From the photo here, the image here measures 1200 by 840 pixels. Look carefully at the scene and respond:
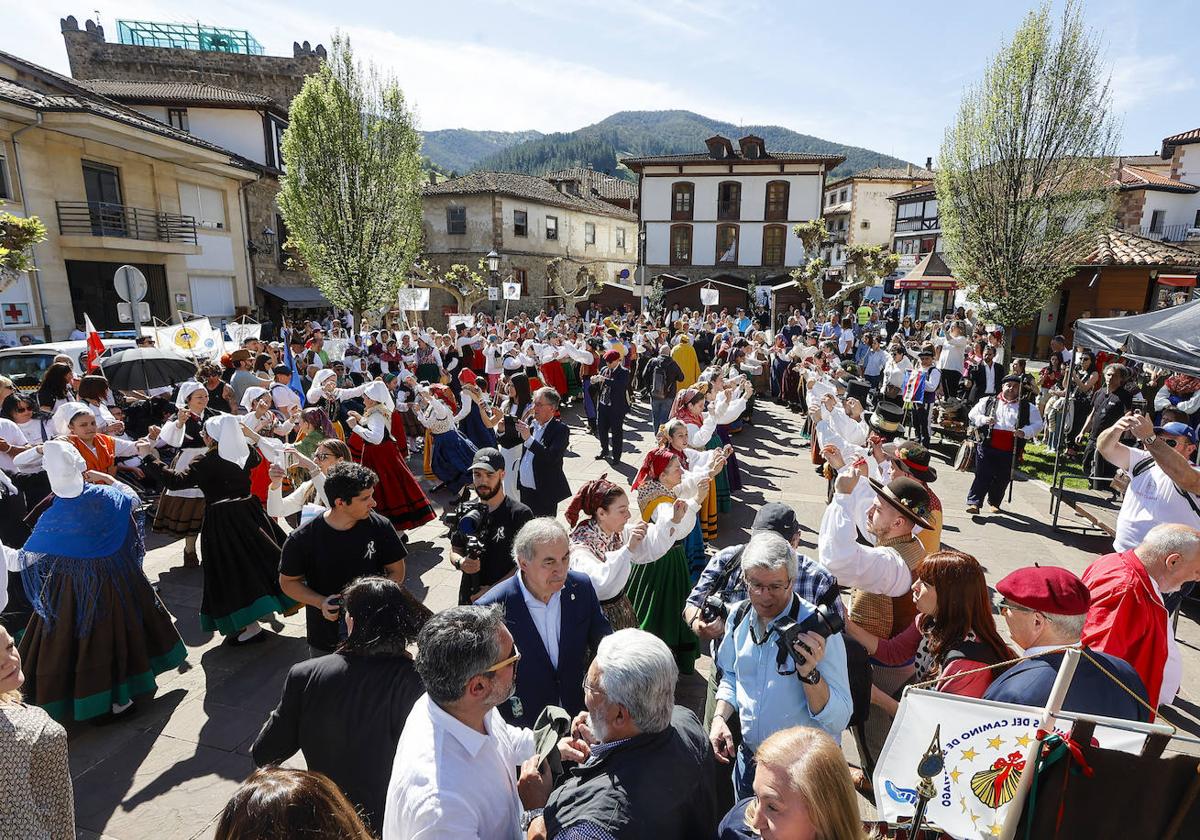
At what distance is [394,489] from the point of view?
6.66 meters

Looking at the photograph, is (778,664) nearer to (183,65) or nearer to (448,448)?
(448,448)

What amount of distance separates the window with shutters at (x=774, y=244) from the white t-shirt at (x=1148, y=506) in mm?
37126

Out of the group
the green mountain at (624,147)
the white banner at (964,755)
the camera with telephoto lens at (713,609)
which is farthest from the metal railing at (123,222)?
the green mountain at (624,147)

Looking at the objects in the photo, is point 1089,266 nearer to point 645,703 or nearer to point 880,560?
point 880,560

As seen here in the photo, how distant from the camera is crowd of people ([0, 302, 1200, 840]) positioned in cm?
194

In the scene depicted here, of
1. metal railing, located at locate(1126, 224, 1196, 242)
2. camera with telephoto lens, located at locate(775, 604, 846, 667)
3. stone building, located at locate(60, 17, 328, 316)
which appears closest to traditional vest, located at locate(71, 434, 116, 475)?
camera with telephoto lens, located at locate(775, 604, 846, 667)

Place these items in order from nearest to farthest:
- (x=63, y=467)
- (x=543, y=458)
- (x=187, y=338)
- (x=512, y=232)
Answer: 1. (x=63, y=467)
2. (x=543, y=458)
3. (x=187, y=338)
4. (x=512, y=232)

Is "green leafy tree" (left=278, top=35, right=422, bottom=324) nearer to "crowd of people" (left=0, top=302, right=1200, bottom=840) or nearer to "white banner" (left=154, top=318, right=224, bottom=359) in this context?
"white banner" (left=154, top=318, right=224, bottom=359)

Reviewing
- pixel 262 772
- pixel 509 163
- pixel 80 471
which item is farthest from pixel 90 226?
pixel 509 163

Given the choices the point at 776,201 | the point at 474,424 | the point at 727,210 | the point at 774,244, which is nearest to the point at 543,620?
the point at 474,424

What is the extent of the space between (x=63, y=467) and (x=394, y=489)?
10.3 ft

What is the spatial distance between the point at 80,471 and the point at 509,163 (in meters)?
140

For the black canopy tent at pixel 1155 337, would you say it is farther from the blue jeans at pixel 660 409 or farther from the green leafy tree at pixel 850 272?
the green leafy tree at pixel 850 272

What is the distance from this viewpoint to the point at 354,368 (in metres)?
11.8
